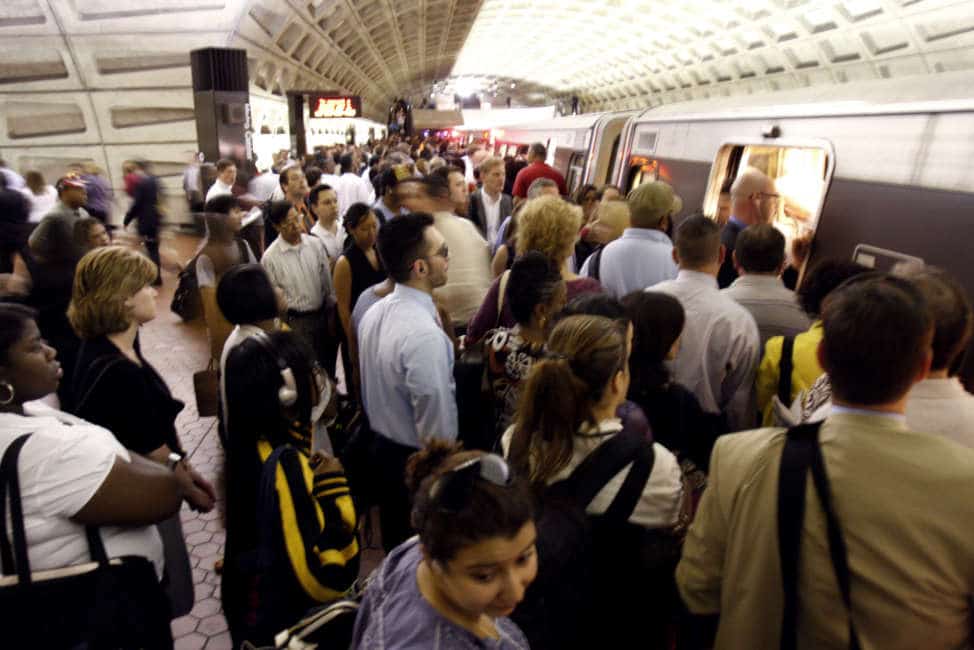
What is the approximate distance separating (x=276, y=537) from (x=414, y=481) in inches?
25.9

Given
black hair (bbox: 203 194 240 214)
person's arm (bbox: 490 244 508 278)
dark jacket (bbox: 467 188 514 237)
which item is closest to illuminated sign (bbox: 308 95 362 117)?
dark jacket (bbox: 467 188 514 237)

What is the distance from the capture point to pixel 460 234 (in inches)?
152

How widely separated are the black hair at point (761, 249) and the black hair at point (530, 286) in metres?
1.06

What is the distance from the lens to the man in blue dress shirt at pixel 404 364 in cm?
241

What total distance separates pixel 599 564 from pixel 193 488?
1.38m

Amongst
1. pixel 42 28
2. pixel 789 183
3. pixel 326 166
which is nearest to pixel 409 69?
pixel 42 28

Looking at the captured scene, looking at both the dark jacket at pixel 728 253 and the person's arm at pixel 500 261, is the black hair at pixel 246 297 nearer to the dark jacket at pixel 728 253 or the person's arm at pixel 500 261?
the person's arm at pixel 500 261

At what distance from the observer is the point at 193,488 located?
6.95 feet

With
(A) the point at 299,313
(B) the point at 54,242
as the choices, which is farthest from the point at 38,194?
(A) the point at 299,313

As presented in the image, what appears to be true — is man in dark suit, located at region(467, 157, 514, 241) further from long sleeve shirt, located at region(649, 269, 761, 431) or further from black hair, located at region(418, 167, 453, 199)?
long sleeve shirt, located at region(649, 269, 761, 431)

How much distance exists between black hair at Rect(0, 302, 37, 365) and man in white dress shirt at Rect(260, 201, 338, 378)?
2026 mm

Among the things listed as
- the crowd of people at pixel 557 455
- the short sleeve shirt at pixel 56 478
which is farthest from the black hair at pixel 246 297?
the short sleeve shirt at pixel 56 478

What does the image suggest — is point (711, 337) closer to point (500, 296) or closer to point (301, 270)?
point (500, 296)

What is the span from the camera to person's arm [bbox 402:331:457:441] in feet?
7.84
